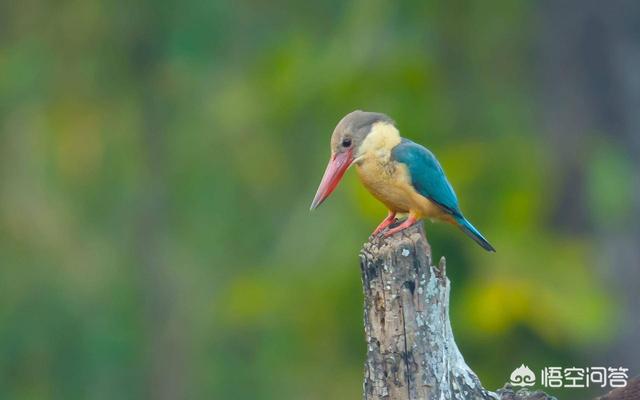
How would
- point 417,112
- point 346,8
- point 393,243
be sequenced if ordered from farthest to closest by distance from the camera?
point 346,8, point 417,112, point 393,243

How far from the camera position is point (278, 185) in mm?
15430

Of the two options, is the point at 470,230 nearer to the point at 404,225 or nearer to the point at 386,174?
the point at 386,174

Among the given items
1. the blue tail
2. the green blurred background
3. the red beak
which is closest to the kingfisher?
the red beak

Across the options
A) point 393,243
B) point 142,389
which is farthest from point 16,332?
point 393,243

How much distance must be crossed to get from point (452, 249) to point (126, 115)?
16.3 ft

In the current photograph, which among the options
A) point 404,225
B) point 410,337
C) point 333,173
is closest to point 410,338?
point 410,337

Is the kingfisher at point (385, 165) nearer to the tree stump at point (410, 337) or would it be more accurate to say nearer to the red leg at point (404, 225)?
the red leg at point (404, 225)

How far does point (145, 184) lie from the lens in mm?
15711

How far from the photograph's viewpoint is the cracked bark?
4609mm

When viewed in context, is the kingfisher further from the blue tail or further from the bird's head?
the blue tail

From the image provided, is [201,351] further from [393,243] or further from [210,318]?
[393,243]

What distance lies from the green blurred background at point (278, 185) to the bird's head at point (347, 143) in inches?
200

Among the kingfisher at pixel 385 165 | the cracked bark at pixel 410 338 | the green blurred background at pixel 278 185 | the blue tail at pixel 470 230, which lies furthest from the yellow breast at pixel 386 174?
the green blurred background at pixel 278 185

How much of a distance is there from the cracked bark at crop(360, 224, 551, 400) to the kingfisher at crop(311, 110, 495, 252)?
34.4 inches
